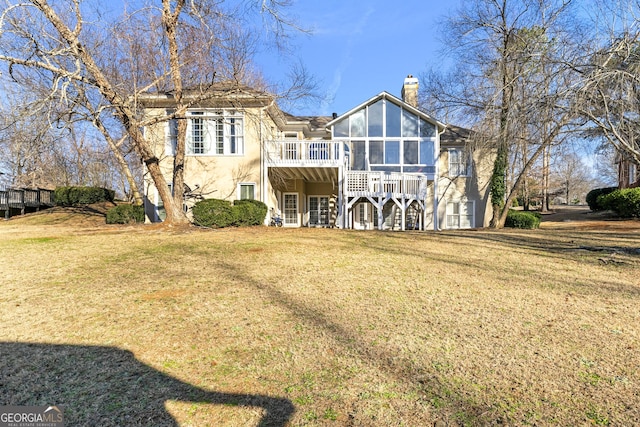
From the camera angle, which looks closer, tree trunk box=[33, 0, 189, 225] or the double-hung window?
tree trunk box=[33, 0, 189, 225]

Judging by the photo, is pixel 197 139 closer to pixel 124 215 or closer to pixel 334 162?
pixel 124 215

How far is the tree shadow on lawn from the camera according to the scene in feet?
Result: 7.69

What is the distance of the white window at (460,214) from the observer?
62.1 feet

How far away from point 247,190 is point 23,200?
14.2 meters

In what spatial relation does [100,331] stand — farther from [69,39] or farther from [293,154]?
[293,154]

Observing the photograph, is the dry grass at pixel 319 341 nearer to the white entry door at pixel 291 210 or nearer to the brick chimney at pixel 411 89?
the white entry door at pixel 291 210

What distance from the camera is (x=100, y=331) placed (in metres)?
3.64

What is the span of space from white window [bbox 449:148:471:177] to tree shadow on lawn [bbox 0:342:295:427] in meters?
18.4

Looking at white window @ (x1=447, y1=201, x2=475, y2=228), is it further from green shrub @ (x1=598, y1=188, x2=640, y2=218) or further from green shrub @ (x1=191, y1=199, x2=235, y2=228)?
green shrub @ (x1=191, y1=199, x2=235, y2=228)

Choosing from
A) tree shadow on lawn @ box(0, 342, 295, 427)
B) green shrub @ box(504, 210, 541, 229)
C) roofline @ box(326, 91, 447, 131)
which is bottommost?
tree shadow on lawn @ box(0, 342, 295, 427)

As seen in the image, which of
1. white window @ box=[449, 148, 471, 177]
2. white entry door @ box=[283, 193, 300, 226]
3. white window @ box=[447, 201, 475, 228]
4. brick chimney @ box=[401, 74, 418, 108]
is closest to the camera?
white entry door @ box=[283, 193, 300, 226]

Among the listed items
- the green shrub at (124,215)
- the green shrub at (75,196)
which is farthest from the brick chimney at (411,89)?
the green shrub at (75,196)

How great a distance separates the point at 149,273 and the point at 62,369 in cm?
305
